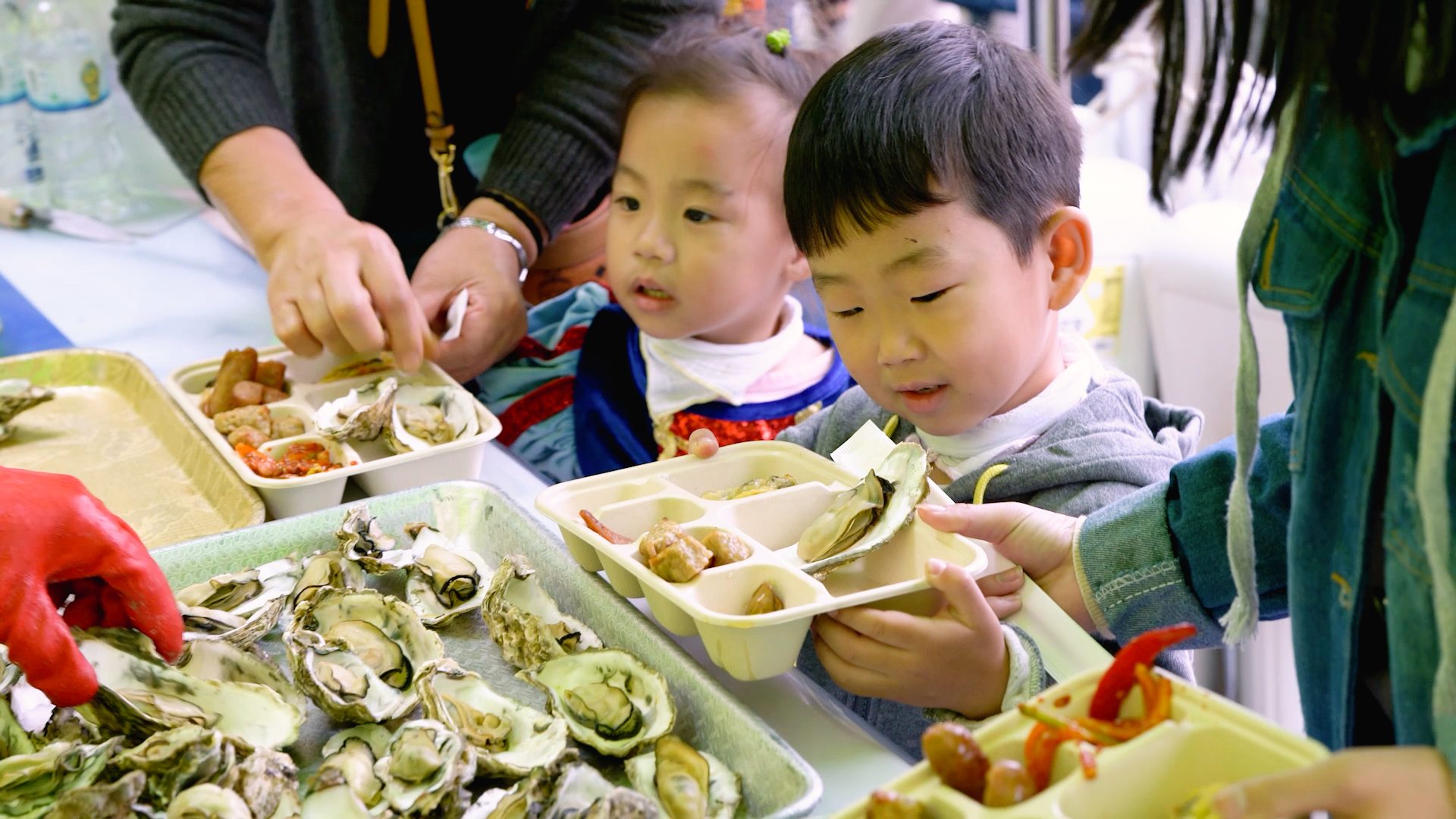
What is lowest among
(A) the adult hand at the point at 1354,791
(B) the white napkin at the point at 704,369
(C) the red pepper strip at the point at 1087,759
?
(B) the white napkin at the point at 704,369

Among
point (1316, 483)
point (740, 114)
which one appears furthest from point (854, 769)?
point (740, 114)

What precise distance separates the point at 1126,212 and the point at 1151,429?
1510 millimetres

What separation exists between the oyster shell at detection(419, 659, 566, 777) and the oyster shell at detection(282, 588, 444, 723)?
2cm

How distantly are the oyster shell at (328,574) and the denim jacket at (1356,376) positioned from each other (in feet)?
2.67

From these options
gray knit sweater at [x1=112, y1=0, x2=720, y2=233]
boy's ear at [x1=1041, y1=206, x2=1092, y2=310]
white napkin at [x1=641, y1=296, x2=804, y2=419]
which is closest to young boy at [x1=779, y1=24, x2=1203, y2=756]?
boy's ear at [x1=1041, y1=206, x2=1092, y2=310]

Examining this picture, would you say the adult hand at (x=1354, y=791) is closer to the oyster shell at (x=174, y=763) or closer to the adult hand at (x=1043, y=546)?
the adult hand at (x=1043, y=546)

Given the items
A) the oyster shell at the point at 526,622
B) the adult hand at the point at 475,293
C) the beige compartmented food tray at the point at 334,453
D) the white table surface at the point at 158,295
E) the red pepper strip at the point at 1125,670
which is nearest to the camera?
the red pepper strip at the point at 1125,670

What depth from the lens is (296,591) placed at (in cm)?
Result: 112

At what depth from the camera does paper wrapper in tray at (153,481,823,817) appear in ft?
2.81

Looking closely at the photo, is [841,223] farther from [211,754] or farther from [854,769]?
[211,754]

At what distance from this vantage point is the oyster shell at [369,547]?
3.83 ft

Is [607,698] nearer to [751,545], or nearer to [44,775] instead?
[751,545]

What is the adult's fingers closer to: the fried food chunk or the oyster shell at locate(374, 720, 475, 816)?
the oyster shell at locate(374, 720, 475, 816)

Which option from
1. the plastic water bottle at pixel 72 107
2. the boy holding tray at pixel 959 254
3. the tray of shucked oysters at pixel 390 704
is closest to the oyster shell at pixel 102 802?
the tray of shucked oysters at pixel 390 704
